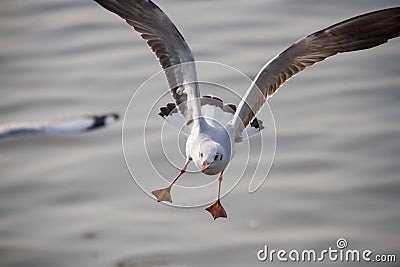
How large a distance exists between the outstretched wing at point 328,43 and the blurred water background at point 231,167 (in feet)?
7.28

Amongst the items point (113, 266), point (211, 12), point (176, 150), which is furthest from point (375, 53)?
point (113, 266)

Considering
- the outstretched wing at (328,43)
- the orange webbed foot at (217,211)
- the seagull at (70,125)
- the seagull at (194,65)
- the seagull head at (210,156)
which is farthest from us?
the orange webbed foot at (217,211)

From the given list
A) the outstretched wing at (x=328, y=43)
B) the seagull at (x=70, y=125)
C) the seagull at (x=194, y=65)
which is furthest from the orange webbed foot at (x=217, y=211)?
the seagull at (x=70, y=125)

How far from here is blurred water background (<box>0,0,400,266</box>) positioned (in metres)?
11.8

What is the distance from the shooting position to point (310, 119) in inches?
552

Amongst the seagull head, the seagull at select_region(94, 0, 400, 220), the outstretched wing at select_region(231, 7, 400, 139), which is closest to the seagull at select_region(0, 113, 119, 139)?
the seagull head

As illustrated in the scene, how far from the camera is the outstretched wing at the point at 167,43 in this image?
971 cm

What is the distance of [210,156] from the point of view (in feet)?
29.8

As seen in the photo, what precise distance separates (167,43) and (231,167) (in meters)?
3.15

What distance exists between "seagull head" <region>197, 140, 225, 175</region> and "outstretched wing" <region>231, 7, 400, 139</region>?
700 mm

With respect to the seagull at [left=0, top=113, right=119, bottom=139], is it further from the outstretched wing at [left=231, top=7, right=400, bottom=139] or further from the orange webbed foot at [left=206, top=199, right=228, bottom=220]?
the orange webbed foot at [left=206, top=199, right=228, bottom=220]

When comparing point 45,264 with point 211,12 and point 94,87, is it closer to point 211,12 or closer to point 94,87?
point 94,87

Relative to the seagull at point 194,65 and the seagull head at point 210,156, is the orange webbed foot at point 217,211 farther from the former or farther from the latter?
the seagull head at point 210,156

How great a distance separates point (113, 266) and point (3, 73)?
5.85 meters
